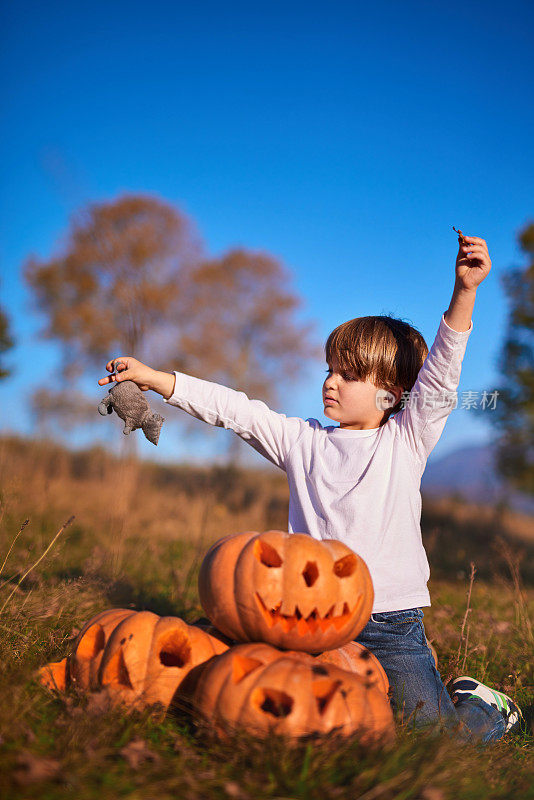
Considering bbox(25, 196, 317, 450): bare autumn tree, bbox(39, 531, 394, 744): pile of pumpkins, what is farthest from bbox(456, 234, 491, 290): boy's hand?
bbox(25, 196, 317, 450): bare autumn tree

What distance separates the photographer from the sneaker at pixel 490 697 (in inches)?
110

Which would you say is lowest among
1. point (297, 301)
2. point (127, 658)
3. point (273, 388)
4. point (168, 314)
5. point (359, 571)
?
point (127, 658)

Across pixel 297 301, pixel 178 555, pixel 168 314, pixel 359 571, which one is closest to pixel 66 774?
pixel 359 571

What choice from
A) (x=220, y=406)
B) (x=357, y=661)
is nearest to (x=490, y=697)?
(x=357, y=661)

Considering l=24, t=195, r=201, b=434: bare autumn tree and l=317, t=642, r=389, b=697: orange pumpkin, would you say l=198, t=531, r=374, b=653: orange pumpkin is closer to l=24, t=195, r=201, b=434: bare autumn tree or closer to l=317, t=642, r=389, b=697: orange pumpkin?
l=317, t=642, r=389, b=697: orange pumpkin

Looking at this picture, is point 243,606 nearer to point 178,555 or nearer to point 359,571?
point 359,571

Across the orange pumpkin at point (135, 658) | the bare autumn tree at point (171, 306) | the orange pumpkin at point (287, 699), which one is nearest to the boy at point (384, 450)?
the orange pumpkin at point (287, 699)

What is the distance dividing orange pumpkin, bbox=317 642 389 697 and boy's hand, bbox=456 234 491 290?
1.71 m

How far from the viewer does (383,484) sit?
2904mm

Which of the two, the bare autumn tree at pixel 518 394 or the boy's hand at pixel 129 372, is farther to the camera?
the bare autumn tree at pixel 518 394

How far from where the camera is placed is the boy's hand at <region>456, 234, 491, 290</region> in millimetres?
2683

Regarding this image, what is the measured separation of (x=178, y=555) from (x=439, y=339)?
4449 mm

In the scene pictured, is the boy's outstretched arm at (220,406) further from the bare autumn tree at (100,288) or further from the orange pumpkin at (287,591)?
the bare autumn tree at (100,288)

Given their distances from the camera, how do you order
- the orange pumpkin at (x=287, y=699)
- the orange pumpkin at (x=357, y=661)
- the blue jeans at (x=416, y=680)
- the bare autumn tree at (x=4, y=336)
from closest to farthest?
the orange pumpkin at (x=287, y=699) → the orange pumpkin at (x=357, y=661) → the blue jeans at (x=416, y=680) → the bare autumn tree at (x=4, y=336)
